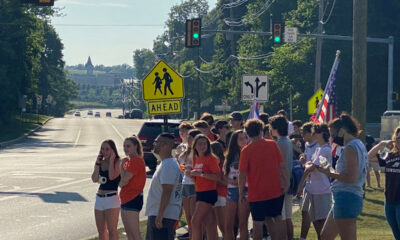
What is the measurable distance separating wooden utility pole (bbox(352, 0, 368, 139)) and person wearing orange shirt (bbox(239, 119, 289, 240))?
6.98 m

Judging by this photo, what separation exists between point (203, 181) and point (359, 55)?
7.11 metres

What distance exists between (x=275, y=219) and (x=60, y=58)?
107m

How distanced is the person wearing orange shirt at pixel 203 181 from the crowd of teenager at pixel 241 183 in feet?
0.04

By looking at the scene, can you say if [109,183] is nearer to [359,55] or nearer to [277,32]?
[359,55]

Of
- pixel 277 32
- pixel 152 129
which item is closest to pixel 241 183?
pixel 152 129

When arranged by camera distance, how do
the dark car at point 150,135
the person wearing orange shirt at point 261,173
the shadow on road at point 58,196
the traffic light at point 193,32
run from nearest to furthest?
1. the person wearing orange shirt at point 261,173
2. the shadow on road at point 58,196
3. the dark car at point 150,135
4. the traffic light at point 193,32

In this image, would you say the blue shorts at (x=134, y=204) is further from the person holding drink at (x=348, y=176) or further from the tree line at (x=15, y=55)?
the tree line at (x=15, y=55)

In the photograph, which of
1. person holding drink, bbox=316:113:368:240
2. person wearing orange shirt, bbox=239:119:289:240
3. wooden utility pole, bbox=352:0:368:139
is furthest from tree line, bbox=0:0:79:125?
person holding drink, bbox=316:113:368:240

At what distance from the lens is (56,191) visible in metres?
20.4

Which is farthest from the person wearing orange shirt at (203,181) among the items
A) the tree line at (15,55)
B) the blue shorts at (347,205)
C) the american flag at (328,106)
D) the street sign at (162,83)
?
the tree line at (15,55)

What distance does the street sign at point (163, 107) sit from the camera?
14625 mm

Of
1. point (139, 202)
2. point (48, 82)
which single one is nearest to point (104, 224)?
point (139, 202)

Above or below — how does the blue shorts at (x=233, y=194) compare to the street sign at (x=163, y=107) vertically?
below

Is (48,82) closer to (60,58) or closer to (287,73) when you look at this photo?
(60,58)
